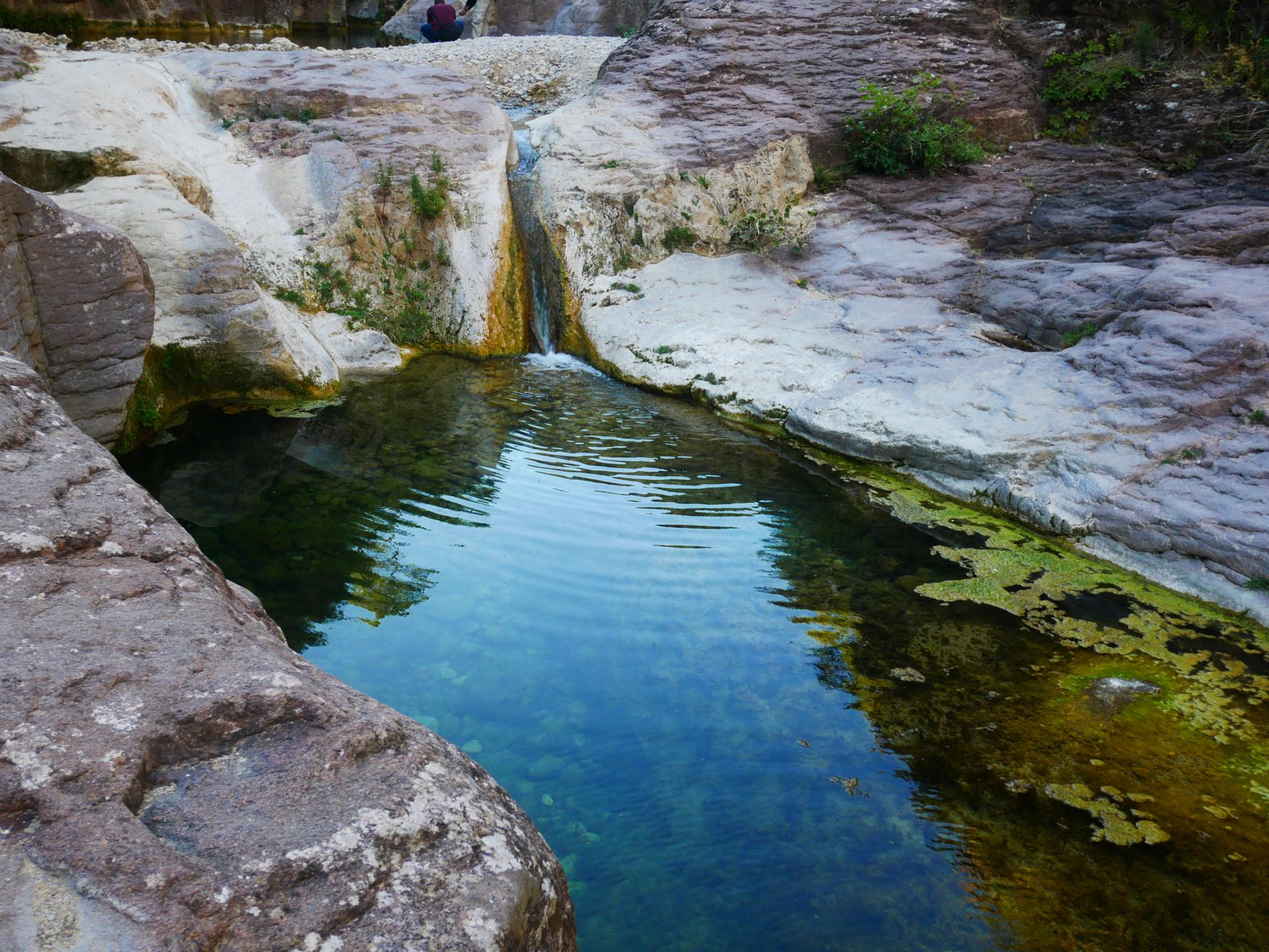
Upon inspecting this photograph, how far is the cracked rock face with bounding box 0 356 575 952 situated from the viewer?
1555 mm

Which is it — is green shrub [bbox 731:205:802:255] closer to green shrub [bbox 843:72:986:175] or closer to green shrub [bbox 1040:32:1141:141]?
green shrub [bbox 843:72:986:175]

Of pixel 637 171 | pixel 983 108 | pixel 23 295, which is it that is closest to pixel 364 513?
pixel 23 295

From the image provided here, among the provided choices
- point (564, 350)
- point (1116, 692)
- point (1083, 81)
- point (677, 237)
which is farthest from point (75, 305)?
point (1083, 81)

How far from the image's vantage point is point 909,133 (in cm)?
1152

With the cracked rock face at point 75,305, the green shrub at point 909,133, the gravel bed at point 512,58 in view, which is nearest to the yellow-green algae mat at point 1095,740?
the cracked rock face at point 75,305

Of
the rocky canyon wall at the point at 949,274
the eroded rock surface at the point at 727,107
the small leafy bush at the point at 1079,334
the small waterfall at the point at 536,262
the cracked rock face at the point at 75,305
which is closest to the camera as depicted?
the cracked rock face at the point at 75,305

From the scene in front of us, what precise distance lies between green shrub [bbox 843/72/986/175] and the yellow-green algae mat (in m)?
7.33

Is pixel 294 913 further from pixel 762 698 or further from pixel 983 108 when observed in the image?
pixel 983 108

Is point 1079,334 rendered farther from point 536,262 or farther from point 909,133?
point 536,262

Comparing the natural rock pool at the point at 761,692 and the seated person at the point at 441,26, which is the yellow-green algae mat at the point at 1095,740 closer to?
the natural rock pool at the point at 761,692

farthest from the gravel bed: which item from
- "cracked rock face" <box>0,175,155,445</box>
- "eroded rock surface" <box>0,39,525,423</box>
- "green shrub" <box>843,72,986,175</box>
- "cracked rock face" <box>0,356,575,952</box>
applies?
"cracked rock face" <box>0,356,575,952</box>

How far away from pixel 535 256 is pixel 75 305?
5801 millimetres

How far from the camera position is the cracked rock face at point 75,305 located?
18.5 ft

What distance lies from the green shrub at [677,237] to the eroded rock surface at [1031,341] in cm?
25
